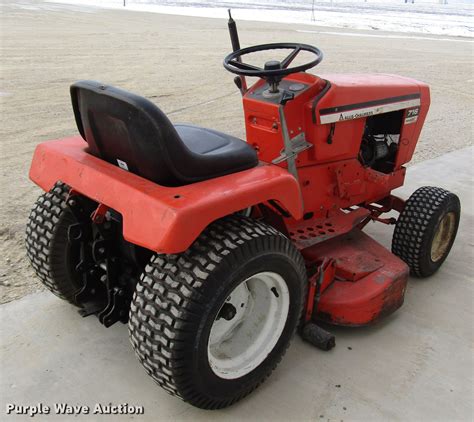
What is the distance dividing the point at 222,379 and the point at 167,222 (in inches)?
28.7

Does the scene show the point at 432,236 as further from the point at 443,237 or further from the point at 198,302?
the point at 198,302

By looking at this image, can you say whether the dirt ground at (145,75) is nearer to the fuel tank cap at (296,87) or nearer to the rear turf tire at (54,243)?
the rear turf tire at (54,243)

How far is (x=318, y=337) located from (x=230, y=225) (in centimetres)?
82

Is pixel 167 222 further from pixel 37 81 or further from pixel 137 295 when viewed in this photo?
pixel 37 81

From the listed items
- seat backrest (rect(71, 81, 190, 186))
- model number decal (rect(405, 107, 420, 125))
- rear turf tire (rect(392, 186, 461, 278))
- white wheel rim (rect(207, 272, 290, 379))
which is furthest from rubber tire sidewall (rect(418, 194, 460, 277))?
seat backrest (rect(71, 81, 190, 186))

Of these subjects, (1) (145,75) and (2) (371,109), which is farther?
(1) (145,75)

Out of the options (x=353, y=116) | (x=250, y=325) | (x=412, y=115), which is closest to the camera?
(x=250, y=325)

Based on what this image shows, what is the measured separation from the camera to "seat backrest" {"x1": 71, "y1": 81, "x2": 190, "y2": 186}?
75.8 inches

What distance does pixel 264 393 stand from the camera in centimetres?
232

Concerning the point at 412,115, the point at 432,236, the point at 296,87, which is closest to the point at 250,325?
the point at 296,87

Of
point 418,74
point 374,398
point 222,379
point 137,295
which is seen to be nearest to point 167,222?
point 137,295

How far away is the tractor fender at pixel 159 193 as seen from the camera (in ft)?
5.98

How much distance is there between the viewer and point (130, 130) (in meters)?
1.97

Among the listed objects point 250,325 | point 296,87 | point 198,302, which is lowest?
point 250,325
